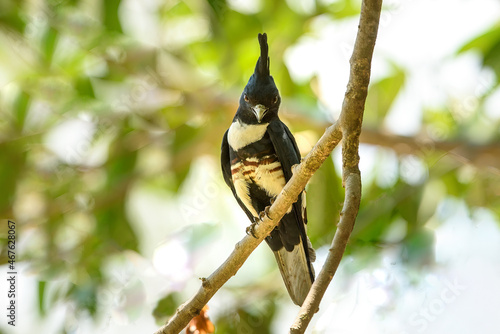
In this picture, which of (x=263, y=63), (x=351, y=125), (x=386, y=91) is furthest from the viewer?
(x=386, y=91)

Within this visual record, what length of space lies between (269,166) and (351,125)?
5.10ft

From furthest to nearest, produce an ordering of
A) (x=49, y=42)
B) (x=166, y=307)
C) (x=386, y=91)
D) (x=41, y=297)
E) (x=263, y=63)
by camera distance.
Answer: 1. (x=49, y=42)
2. (x=41, y=297)
3. (x=386, y=91)
4. (x=166, y=307)
5. (x=263, y=63)

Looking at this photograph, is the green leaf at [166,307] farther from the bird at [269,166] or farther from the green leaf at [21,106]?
the green leaf at [21,106]

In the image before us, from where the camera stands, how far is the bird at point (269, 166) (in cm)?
445

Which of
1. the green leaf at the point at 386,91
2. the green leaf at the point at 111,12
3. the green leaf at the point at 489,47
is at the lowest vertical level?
the green leaf at the point at 111,12

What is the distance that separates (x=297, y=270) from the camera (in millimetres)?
4656

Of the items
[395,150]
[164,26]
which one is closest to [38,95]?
[164,26]

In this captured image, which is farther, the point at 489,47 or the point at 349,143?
the point at 489,47

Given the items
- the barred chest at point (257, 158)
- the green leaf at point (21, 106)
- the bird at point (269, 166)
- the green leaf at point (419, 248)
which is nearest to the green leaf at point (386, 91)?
the green leaf at point (419, 248)

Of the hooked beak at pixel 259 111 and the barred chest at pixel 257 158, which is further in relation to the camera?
the barred chest at pixel 257 158

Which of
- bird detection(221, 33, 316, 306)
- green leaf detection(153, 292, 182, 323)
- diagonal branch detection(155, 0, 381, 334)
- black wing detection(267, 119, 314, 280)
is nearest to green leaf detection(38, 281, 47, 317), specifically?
green leaf detection(153, 292, 182, 323)

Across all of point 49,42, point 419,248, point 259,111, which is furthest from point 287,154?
point 49,42

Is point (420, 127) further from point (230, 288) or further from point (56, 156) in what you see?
point (56, 156)

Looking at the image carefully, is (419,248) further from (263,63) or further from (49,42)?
(49,42)
